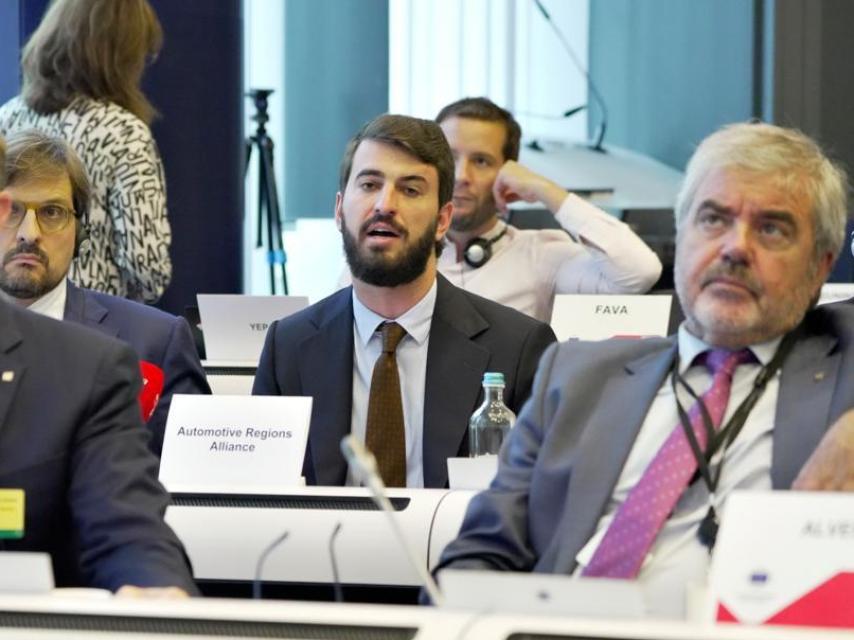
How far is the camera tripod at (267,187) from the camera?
779 centimetres

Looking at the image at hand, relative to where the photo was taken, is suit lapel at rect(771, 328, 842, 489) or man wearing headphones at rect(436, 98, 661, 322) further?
man wearing headphones at rect(436, 98, 661, 322)

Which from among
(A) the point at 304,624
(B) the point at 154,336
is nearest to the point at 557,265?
(B) the point at 154,336

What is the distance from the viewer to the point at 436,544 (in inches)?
110

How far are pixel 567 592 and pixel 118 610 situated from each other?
0.44 metres

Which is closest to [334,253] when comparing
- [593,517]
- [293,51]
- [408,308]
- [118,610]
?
[293,51]

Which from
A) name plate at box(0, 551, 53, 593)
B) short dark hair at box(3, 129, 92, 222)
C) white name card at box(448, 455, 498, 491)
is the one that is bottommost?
white name card at box(448, 455, 498, 491)

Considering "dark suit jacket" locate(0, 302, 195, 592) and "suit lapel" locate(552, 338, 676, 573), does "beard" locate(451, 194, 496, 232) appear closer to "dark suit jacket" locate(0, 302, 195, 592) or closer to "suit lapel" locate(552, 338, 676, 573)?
"suit lapel" locate(552, 338, 676, 573)

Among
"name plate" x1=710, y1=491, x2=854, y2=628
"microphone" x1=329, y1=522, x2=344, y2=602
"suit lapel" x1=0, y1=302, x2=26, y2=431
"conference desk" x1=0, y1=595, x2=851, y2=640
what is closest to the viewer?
"conference desk" x1=0, y1=595, x2=851, y2=640

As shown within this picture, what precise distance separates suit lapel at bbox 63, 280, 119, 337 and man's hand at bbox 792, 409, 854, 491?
1.76m

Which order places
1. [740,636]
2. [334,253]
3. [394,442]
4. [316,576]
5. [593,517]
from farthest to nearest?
[334,253] < [394,442] < [316,576] < [593,517] < [740,636]

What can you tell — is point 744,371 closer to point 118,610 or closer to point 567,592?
point 567,592

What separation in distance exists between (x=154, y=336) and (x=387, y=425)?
1.82 feet

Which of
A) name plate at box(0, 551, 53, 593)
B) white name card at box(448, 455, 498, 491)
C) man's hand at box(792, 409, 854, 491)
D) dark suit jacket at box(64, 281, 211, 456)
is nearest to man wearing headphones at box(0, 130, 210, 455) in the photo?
dark suit jacket at box(64, 281, 211, 456)

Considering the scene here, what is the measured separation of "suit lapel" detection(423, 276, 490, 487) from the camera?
11.4 ft
